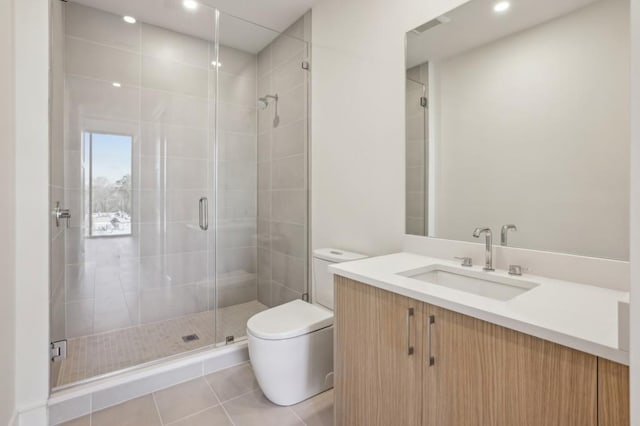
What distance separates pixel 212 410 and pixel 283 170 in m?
1.83

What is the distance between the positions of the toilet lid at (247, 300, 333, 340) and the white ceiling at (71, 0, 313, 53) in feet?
7.46

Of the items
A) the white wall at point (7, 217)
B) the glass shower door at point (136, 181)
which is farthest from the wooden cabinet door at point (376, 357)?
the white wall at point (7, 217)

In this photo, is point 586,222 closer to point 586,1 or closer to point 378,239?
point 586,1

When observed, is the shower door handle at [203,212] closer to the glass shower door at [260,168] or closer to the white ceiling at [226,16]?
the glass shower door at [260,168]

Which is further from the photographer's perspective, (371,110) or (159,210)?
(159,210)

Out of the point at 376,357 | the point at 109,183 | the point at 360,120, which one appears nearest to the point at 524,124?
the point at 360,120

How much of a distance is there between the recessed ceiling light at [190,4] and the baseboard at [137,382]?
2.58 m

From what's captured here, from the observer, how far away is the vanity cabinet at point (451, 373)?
0.75 meters

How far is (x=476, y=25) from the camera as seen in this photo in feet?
4.93

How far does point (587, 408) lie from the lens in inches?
29.2

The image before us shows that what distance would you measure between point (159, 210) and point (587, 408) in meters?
2.99

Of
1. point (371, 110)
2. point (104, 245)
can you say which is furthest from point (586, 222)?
point (104, 245)

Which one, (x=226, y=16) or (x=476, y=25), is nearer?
(x=476, y=25)

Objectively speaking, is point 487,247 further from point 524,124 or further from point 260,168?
point 260,168
